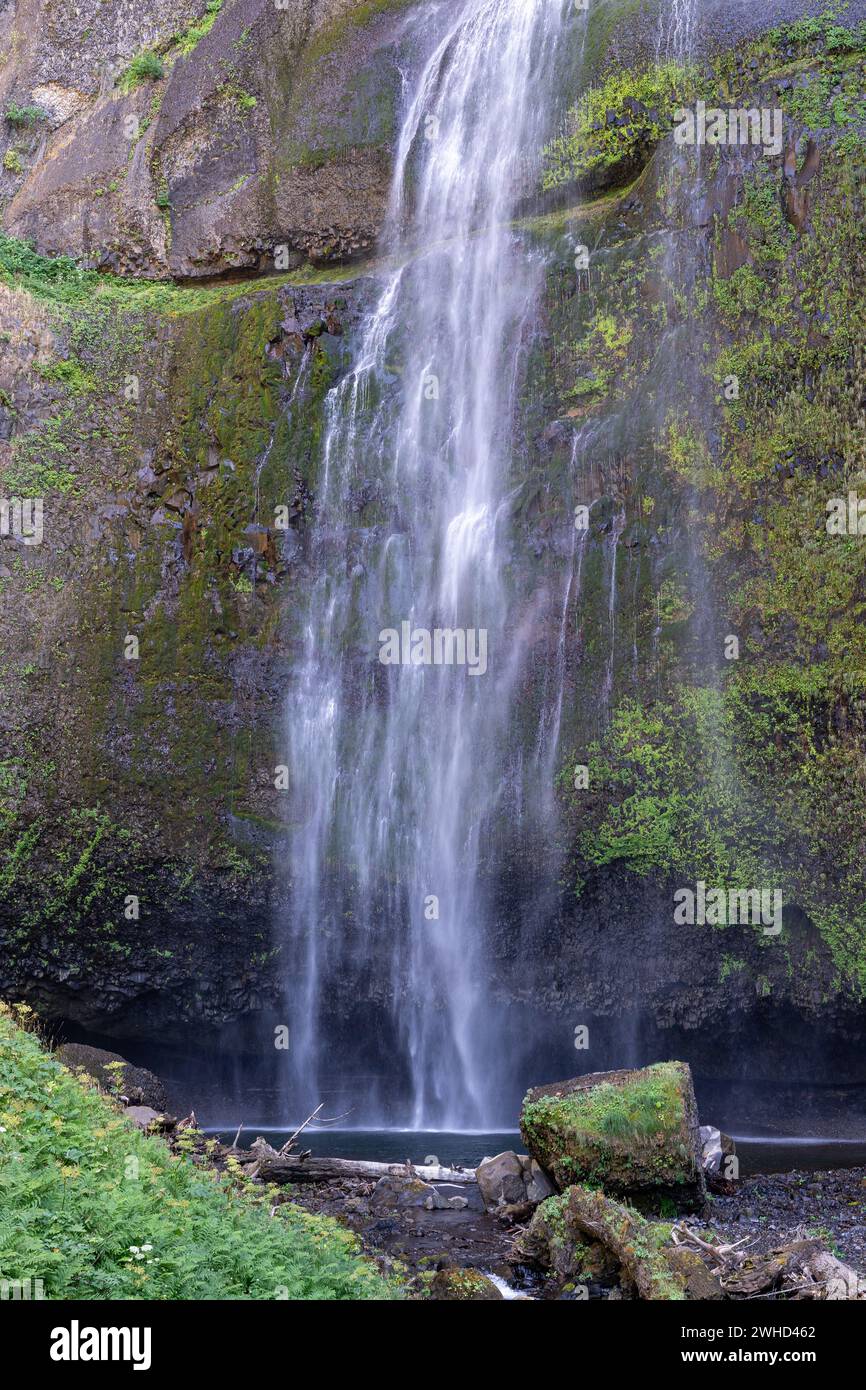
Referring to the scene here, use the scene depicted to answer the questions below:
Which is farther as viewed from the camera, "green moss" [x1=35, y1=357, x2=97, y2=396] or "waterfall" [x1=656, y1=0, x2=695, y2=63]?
"green moss" [x1=35, y1=357, x2=97, y2=396]

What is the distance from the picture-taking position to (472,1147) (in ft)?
44.4

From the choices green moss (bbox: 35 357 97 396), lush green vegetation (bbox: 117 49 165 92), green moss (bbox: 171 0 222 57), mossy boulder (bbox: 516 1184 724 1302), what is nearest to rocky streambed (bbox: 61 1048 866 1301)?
mossy boulder (bbox: 516 1184 724 1302)

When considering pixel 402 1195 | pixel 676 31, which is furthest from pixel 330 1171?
pixel 676 31

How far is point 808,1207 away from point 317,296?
12811mm

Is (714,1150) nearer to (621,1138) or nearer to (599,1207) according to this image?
(621,1138)

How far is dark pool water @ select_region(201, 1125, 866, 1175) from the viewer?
12633 mm

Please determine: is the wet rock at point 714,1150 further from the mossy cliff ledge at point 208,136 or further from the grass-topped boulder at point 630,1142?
the mossy cliff ledge at point 208,136

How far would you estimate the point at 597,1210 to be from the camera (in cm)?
862

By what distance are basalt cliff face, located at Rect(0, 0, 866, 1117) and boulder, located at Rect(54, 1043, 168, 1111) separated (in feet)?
6.55

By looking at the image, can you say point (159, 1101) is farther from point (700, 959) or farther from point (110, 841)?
point (700, 959)

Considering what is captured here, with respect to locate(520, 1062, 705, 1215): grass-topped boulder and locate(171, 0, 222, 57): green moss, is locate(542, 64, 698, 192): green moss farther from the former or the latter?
locate(520, 1062, 705, 1215): grass-topped boulder

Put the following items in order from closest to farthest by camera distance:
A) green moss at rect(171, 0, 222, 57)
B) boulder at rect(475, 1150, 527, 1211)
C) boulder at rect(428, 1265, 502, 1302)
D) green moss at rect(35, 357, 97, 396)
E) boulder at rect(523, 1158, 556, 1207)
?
boulder at rect(428, 1265, 502, 1302) < boulder at rect(523, 1158, 556, 1207) < boulder at rect(475, 1150, 527, 1211) < green moss at rect(35, 357, 97, 396) < green moss at rect(171, 0, 222, 57)

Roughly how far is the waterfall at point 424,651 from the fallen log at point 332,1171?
11.6ft
